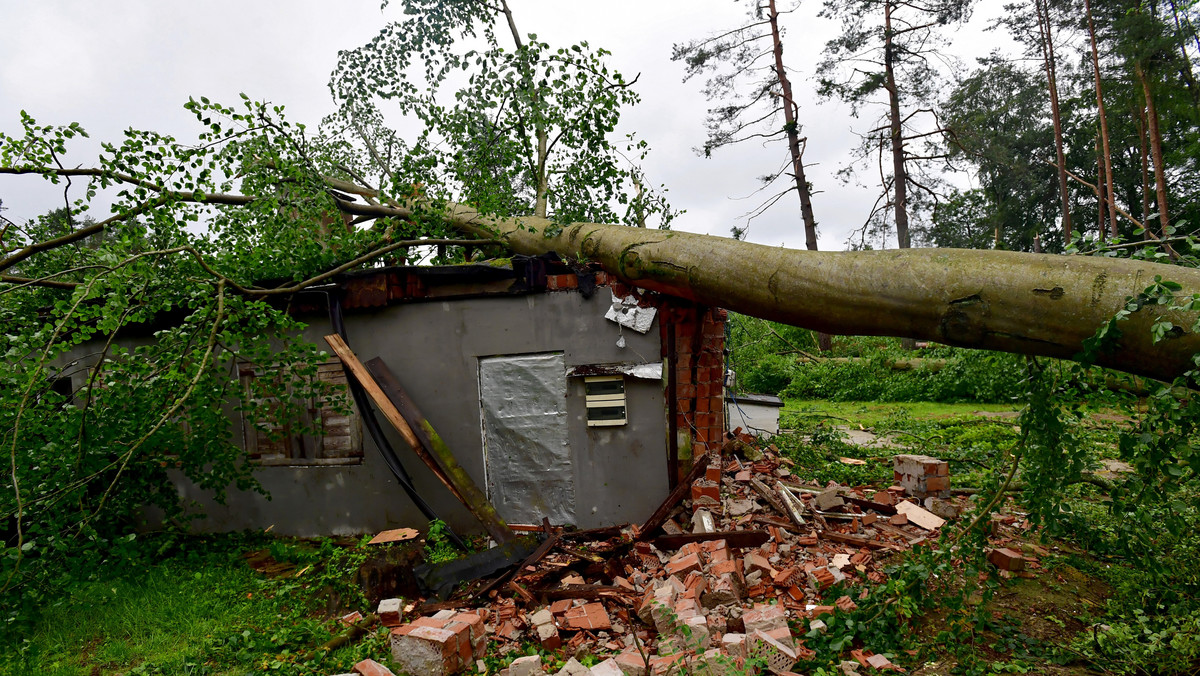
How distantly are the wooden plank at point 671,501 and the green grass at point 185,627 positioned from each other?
7.00ft

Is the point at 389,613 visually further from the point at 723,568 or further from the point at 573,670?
the point at 723,568

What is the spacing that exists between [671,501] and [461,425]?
2.14m

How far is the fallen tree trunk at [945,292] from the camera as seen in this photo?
8.64ft

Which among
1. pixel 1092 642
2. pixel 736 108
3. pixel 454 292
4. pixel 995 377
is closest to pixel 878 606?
pixel 1092 642

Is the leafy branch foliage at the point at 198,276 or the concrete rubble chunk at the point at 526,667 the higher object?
the leafy branch foliage at the point at 198,276

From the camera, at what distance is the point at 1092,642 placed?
308 cm

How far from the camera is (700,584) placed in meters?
3.79

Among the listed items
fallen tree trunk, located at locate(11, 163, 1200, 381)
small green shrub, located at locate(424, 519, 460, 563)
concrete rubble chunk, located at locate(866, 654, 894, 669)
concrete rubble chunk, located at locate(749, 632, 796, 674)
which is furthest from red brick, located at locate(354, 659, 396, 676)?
fallen tree trunk, located at locate(11, 163, 1200, 381)

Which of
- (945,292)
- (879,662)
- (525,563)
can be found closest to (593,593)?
(525,563)

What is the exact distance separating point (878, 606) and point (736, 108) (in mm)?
13637

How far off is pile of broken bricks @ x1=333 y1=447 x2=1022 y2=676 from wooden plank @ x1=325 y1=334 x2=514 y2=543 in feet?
1.79

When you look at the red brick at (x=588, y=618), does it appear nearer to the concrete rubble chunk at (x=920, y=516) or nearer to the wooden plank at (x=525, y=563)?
the wooden plank at (x=525, y=563)

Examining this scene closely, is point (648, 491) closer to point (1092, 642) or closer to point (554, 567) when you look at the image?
point (554, 567)

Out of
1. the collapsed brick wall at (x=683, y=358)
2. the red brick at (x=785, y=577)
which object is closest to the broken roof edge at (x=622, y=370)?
the collapsed brick wall at (x=683, y=358)
